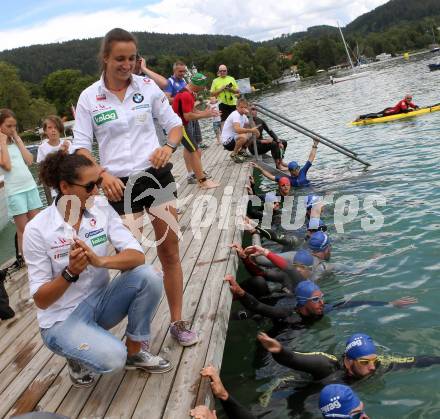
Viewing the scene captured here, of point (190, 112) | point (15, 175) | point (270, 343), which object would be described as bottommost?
point (270, 343)

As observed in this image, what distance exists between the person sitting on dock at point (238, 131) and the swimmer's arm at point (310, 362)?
8864 mm

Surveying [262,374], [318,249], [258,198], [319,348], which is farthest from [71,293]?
[258,198]

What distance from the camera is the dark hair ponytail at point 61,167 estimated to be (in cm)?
350

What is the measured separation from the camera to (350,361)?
5059 mm

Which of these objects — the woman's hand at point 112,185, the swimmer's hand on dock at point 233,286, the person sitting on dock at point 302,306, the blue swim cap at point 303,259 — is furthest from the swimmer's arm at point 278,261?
the woman's hand at point 112,185

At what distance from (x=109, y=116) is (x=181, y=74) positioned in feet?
20.7

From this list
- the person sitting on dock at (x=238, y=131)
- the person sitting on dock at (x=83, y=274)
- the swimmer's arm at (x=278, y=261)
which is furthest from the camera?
the person sitting on dock at (x=238, y=131)

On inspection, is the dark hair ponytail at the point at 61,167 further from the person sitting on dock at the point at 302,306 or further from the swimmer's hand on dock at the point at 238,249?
the swimmer's hand on dock at the point at 238,249

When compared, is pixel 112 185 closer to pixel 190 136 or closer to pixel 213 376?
pixel 213 376

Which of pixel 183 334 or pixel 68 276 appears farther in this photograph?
pixel 183 334

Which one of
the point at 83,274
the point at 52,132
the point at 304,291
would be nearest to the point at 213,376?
the point at 83,274

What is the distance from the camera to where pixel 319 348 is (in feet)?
19.5

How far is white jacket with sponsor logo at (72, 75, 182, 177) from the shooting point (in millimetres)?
3855

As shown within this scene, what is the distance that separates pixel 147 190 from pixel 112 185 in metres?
0.40
